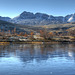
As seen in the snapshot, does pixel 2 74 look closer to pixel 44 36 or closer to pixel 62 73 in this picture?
pixel 62 73

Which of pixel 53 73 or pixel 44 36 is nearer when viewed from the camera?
pixel 53 73

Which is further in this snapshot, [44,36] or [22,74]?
[44,36]

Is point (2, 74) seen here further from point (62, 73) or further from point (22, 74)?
point (62, 73)

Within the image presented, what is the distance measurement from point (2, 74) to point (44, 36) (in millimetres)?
128885

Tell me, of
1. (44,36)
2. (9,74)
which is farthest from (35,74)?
(44,36)

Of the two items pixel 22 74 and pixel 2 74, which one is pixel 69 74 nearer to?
pixel 22 74

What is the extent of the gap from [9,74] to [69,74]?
8.64m

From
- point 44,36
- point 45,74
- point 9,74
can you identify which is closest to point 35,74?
point 45,74

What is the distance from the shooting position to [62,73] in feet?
72.7

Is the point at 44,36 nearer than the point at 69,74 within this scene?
No

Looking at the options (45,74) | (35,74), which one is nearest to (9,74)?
(35,74)

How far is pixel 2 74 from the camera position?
21.5 m

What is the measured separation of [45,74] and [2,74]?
20.4 feet

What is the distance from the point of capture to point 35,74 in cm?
2155
